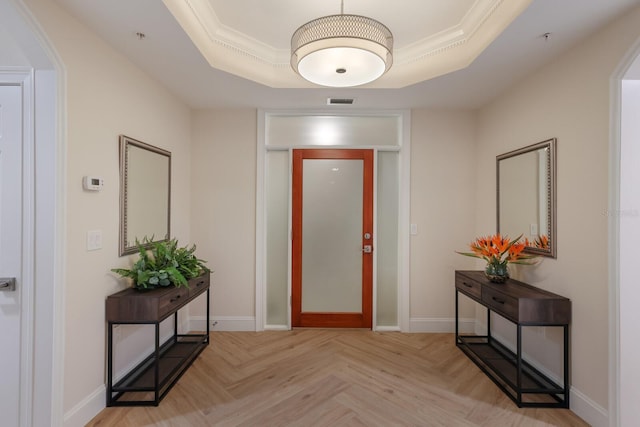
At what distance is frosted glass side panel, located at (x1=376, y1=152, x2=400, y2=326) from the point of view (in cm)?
366

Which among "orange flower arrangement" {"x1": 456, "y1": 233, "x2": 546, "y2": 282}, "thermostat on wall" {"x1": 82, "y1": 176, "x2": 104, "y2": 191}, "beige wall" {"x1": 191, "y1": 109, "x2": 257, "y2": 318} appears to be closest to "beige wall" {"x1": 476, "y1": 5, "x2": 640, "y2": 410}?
"orange flower arrangement" {"x1": 456, "y1": 233, "x2": 546, "y2": 282}

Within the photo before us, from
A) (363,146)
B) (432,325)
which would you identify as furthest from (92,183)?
(432,325)

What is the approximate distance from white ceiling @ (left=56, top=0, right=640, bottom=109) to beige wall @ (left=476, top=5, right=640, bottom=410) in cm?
15

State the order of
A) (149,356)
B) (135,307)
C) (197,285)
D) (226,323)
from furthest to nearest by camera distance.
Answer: (226,323) < (197,285) < (149,356) < (135,307)

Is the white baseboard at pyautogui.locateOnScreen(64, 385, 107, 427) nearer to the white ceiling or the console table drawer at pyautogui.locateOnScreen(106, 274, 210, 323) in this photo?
the console table drawer at pyautogui.locateOnScreen(106, 274, 210, 323)

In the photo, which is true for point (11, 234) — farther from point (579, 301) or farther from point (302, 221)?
point (579, 301)

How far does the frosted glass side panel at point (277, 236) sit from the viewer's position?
3.65 meters

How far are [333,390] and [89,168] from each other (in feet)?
7.80

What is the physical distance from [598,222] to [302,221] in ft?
8.50

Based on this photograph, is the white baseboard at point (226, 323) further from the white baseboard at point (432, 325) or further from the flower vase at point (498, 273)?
the flower vase at point (498, 273)

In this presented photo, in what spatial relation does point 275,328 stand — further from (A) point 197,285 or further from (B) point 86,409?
(B) point 86,409

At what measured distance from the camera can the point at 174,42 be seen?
7.28 feet

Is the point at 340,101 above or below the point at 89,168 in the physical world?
above

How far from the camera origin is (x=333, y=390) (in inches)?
95.6
